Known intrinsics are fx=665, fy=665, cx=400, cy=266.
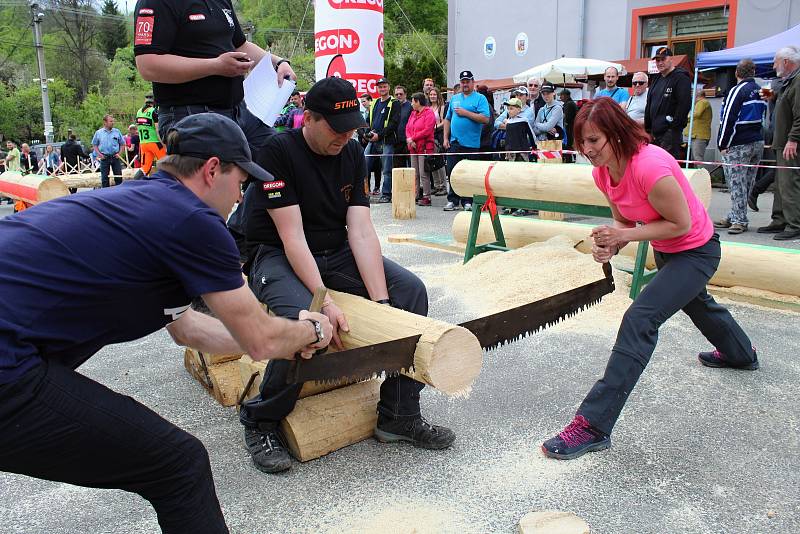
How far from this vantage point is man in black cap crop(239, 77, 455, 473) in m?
3.06

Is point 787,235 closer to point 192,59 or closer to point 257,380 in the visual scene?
point 257,380

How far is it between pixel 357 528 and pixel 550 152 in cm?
574

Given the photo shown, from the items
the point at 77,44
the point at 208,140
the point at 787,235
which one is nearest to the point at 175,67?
the point at 208,140

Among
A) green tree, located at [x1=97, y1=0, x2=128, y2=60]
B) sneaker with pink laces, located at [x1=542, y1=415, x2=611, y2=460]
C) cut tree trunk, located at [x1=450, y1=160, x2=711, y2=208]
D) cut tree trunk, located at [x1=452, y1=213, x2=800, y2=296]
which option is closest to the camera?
sneaker with pink laces, located at [x1=542, y1=415, x2=611, y2=460]

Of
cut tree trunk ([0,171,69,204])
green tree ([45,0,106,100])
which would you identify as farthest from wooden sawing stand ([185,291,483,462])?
green tree ([45,0,106,100])

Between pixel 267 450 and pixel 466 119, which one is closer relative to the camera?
pixel 267 450

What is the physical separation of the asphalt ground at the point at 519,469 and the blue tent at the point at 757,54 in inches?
358

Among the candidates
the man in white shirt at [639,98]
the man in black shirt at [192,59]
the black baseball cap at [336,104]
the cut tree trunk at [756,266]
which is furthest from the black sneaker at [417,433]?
the man in white shirt at [639,98]

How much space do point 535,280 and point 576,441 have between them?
102 inches

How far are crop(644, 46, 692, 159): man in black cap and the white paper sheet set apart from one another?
645 centimetres

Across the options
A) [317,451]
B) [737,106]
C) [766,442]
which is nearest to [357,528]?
[317,451]

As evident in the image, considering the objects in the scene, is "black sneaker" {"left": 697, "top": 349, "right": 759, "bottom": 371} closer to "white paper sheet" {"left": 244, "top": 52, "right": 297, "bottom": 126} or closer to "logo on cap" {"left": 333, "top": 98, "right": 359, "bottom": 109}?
"logo on cap" {"left": 333, "top": 98, "right": 359, "bottom": 109}

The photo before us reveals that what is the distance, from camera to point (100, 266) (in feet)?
5.92

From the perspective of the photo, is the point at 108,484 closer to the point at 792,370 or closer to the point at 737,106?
the point at 792,370
